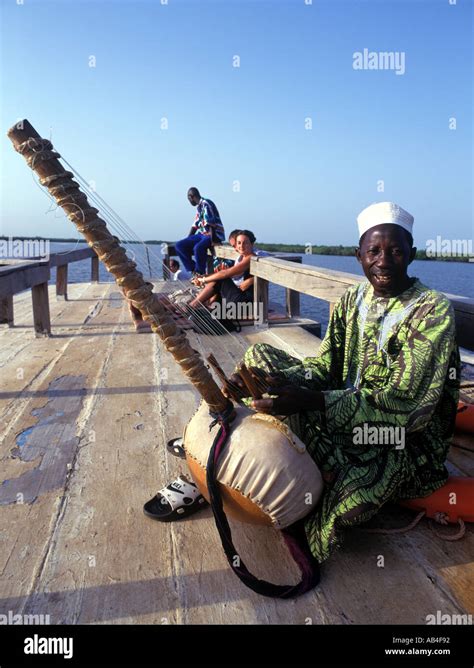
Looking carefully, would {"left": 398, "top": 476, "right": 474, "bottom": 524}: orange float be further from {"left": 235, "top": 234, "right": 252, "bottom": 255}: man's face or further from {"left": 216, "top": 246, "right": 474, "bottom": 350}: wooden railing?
{"left": 235, "top": 234, "right": 252, "bottom": 255}: man's face

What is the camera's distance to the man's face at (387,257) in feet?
5.89

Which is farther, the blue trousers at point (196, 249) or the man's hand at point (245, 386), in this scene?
the blue trousers at point (196, 249)

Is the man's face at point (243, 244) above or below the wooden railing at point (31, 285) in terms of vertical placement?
above

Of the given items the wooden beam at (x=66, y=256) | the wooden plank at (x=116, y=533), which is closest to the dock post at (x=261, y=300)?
the wooden beam at (x=66, y=256)

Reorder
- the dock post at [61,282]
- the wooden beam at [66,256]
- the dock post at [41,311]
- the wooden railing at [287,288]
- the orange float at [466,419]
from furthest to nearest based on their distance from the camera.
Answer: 1. the dock post at [61,282]
2. the wooden beam at [66,256]
3. the wooden railing at [287,288]
4. the dock post at [41,311]
5. the orange float at [466,419]

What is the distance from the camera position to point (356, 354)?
6.97 ft

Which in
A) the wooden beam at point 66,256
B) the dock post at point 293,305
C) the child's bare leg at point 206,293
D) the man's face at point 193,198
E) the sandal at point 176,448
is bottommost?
the sandal at point 176,448

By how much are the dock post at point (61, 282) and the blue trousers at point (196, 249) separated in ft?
6.55

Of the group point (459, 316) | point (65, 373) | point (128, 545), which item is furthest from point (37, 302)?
point (459, 316)

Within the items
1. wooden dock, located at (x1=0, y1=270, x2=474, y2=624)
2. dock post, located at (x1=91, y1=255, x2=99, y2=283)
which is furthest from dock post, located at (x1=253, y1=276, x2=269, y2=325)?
dock post, located at (x1=91, y1=255, x2=99, y2=283)

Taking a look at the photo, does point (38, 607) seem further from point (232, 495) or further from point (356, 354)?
point (356, 354)

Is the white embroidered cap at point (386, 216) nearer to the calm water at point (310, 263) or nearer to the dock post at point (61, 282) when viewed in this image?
the calm water at point (310, 263)

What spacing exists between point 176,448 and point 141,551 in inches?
31.5
